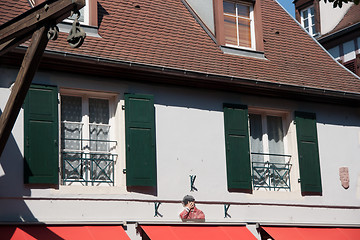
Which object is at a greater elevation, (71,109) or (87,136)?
(71,109)

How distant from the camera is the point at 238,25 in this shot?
53.4 ft

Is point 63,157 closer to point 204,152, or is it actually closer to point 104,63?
point 104,63

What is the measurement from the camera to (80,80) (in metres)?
13.3

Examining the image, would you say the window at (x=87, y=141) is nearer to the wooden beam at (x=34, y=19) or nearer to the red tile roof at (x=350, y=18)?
the wooden beam at (x=34, y=19)

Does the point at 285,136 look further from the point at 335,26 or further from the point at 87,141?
the point at 335,26

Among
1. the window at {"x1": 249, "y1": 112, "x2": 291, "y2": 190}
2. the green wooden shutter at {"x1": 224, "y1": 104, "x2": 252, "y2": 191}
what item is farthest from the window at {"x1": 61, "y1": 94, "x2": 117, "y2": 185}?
the window at {"x1": 249, "y1": 112, "x2": 291, "y2": 190}

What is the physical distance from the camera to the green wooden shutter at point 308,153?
15.4 metres

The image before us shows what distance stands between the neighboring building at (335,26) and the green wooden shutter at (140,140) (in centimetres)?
883

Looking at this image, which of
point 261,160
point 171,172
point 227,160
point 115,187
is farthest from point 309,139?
point 115,187

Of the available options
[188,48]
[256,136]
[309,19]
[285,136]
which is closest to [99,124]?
[188,48]

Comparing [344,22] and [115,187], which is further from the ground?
[344,22]

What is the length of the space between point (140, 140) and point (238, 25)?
407 cm

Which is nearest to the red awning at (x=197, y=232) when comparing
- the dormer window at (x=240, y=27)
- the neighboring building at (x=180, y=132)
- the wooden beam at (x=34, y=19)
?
the neighboring building at (x=180, y=132)

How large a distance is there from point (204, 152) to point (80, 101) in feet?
8.29
